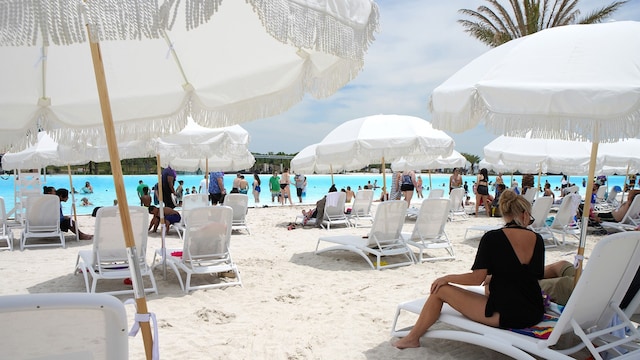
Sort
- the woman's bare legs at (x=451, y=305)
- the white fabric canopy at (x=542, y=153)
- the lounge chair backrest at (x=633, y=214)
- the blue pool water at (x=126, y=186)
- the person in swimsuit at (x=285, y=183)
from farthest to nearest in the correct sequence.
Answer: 1. the blue pool water at (x=126, y=186)
2. the person in swimsuit at (x=285, y=183)
3. the white fabric canopy at (x=542, y=153)
4. the lounge chair backrest at (x=633, y=214)
5. the woman's bare legs at (x=451, y=305)

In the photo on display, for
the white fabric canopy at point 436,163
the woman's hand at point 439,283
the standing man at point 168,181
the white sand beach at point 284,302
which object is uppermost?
the white fabric canopy at point 436,163

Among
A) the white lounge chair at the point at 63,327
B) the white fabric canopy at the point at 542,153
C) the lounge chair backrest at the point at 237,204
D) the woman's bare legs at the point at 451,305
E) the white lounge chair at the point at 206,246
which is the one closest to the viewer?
the white lounge chair at the point at 63,327

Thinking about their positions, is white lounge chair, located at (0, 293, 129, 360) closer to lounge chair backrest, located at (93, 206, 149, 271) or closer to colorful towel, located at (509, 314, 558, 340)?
colorful towel, located at (509, 314, 558, 340)

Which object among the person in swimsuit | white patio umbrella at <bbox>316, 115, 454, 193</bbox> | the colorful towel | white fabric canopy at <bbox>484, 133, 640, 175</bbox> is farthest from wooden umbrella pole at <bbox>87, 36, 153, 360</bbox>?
the person in swimsuit

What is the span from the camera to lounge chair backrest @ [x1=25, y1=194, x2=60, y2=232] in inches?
330

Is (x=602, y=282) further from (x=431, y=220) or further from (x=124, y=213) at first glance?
(x=431, y=220)

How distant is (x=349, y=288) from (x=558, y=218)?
5.65 metres

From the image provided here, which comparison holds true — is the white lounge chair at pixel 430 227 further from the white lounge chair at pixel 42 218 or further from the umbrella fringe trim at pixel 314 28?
the white lounge chair at pixel 42 218

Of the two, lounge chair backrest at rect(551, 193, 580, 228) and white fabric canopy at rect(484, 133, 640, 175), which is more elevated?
white fabric canopy at rect(484, 133, 640, 175)

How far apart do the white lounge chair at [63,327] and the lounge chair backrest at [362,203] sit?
32.7ft

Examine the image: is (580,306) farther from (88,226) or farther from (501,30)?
(501,30)

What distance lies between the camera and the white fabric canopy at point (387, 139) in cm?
874

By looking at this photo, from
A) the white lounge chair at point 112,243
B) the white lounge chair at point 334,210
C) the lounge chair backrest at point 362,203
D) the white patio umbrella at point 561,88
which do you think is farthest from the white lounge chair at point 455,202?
the white lounge chair at point 112,243

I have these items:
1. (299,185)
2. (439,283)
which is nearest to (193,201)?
(439,283)
